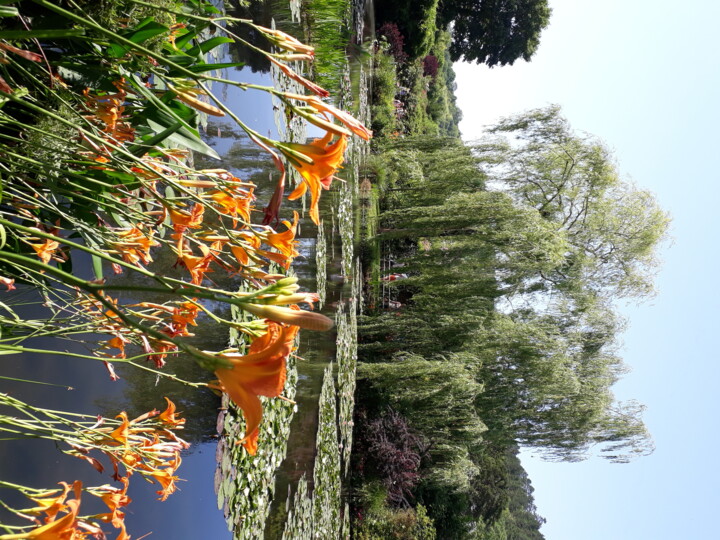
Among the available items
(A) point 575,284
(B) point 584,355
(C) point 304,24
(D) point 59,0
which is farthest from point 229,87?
(B) point 584,355

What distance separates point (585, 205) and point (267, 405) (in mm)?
5865

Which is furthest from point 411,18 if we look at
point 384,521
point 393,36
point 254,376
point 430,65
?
point 254,376

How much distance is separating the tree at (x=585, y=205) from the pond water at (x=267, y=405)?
2.69 m

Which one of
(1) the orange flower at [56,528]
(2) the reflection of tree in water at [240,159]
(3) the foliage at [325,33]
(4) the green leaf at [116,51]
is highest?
(3) the foliage at [325,33]

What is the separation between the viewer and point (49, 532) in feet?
2.13

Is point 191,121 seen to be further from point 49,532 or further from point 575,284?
point 575,284

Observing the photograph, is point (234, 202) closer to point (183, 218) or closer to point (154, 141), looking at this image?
point (183, 218)

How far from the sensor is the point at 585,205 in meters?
7.46

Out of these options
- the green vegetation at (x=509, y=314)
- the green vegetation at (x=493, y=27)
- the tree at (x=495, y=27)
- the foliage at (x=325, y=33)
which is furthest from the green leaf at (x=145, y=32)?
the tree at (x=495, y=27)

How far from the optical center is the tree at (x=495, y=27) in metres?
15.7

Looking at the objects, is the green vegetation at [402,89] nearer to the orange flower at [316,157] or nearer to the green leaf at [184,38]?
the green leaf at [184,38]

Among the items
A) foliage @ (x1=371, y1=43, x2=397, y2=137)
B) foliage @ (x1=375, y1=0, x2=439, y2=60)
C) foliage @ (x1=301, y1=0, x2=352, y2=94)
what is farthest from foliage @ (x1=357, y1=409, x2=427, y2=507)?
foliage @ (x1=375, y1=0, x2=439, y2=60)

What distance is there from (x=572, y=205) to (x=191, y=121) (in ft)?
23.1

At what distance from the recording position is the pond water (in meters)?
1.99
